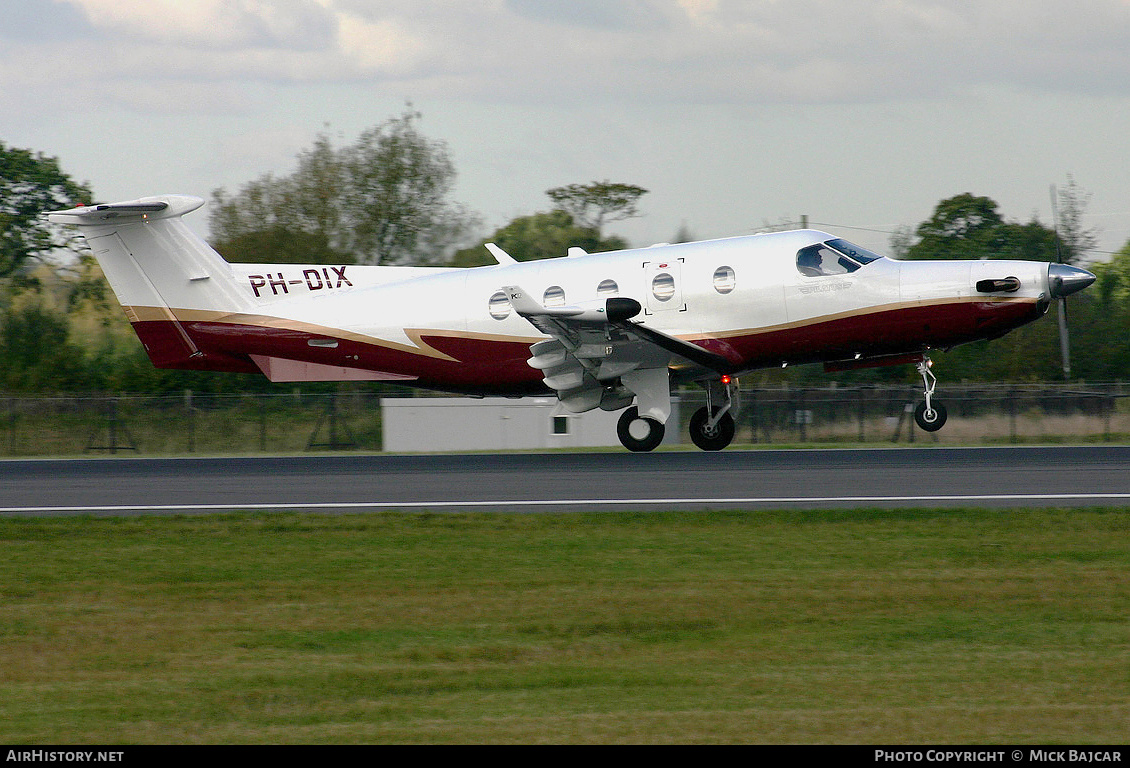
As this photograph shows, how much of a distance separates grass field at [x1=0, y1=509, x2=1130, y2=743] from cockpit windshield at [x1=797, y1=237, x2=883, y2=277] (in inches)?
305

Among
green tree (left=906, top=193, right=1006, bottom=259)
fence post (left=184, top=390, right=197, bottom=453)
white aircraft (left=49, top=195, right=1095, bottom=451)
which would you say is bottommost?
fence post (left=184, top=390, right=197, bottom=453)

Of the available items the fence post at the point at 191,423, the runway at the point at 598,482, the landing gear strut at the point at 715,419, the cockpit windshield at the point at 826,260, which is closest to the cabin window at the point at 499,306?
the runway at the point at 598,482

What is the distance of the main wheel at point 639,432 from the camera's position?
19719mm

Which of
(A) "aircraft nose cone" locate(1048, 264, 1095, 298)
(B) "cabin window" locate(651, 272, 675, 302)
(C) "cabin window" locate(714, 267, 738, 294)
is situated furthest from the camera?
(B) "cabin window" locate(651, 272, 675, 302)

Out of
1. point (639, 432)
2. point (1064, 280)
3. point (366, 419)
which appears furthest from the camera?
point (366, 419)

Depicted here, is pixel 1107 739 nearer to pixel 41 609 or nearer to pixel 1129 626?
pixel 1129 626

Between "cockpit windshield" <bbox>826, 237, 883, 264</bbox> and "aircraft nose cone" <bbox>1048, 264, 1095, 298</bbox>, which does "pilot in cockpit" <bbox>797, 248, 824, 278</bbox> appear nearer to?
"cockpit windshield" <bbox>826, 237, 883, 264</bbox>

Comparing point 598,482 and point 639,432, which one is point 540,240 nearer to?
point 639,432

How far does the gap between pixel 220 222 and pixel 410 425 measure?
18145mm

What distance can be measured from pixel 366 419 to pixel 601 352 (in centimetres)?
1732

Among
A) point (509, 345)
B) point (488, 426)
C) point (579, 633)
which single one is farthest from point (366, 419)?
point (579, 633)

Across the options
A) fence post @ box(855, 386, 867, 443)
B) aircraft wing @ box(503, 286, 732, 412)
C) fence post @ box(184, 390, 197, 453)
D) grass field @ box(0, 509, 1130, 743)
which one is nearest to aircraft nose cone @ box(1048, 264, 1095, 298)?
aircraft wing @ box(503, 286, 732, 412)

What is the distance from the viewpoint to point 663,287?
19.1 m

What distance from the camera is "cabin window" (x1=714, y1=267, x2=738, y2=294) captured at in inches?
741
